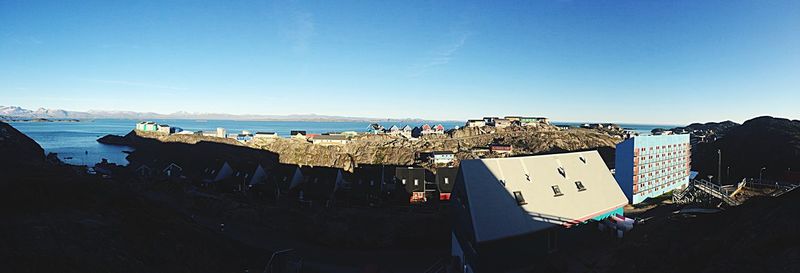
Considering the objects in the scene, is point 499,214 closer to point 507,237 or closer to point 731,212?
point 507,237

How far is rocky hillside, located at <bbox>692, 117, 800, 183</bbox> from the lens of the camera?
45.0 m

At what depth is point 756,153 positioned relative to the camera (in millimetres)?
50656

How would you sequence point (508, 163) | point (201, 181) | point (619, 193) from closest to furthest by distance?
point (508, 163) → point (619, 193) → point (201, 181)

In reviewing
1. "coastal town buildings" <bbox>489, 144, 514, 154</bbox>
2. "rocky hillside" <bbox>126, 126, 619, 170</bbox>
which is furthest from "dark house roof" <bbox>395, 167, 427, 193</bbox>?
"coastal town buildings" <bbox>489, 144, 514, 154</bbox>

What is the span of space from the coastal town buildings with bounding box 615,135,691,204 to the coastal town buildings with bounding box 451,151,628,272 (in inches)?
603

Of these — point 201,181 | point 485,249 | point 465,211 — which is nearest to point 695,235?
point 485,249

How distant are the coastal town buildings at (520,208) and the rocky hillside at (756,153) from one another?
38.8 metres

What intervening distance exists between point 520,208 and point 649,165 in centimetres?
2709

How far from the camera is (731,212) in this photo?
1334cm

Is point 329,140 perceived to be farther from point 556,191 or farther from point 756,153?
point 756,153

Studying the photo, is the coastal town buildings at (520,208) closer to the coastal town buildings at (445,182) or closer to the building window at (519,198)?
the building window at (519,198)

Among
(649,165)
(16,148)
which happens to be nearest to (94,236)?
(649,165)

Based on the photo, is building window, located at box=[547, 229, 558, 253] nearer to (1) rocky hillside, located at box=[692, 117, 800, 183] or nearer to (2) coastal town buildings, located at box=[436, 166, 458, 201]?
(2) coastal town buildings, located at box=[436, 166, 458, 201]

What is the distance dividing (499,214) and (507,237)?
1094 mm
